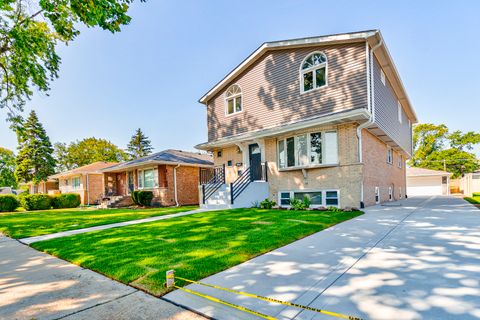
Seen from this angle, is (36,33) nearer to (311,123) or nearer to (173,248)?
(173,248)

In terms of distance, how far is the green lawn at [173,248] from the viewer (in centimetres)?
371

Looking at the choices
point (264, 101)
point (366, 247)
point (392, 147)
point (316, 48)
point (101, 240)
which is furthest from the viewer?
point (392, 147)

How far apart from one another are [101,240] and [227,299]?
4839 mm

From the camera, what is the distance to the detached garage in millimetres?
28391

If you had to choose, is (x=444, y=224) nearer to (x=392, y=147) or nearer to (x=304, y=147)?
(x=304, y=147)

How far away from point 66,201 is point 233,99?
2033cm

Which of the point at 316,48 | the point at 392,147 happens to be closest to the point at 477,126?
the point at 392,147

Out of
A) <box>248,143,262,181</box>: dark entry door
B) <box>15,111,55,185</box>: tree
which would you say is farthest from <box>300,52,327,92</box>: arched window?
<box>15,111,55,185</box>: tree

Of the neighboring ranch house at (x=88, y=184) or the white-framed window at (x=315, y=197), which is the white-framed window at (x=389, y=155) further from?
the neighboring ranch house at (x=88, y=184)

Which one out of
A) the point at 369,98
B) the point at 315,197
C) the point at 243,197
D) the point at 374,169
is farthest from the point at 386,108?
the point at 243,197

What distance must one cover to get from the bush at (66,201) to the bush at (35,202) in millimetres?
649

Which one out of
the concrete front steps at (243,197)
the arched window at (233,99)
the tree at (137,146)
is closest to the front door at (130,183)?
the concrete front steps at (243,197)

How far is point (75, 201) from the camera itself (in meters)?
24.9

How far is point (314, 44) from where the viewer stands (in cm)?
1100
